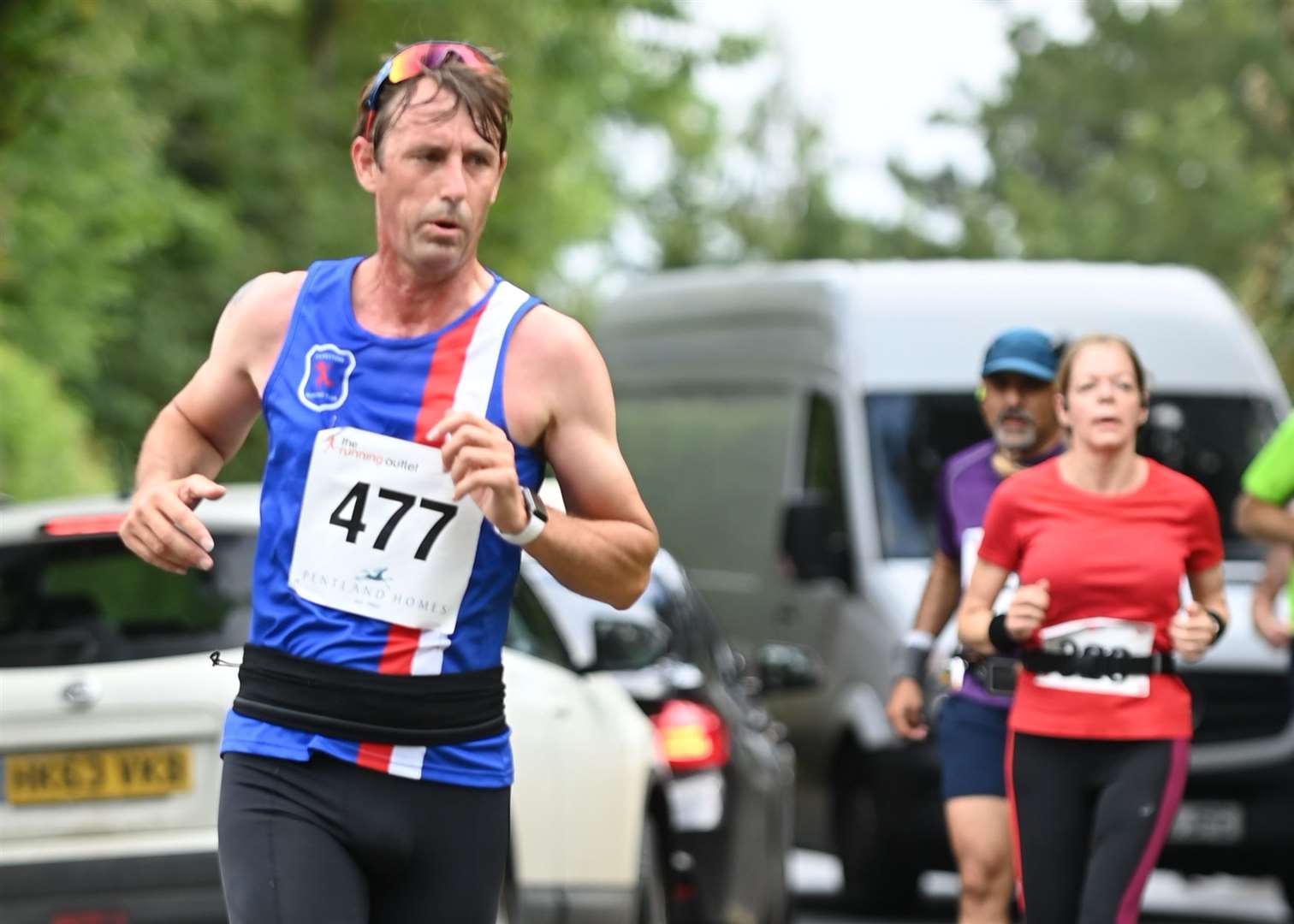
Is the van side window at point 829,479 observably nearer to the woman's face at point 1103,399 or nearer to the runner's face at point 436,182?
the woman's face at point 1103,399

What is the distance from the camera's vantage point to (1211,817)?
40.2 ft

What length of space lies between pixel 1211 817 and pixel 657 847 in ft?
11.1

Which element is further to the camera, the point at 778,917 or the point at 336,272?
the point at 778,917

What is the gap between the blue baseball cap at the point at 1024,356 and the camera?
7988 mm

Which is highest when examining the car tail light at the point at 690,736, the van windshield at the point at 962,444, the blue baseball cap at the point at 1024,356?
the van windshield at the point at 962,444

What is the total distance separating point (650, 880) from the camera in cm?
932

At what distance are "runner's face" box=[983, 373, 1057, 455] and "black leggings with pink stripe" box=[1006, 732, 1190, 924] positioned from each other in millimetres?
1248

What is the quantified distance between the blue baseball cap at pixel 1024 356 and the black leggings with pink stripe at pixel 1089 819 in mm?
1301

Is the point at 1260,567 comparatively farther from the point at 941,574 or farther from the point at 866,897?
the point at 941,574

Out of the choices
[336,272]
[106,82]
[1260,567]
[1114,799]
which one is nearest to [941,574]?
[1114,799]

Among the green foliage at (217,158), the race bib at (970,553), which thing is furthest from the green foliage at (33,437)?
the race bib at (970,553)

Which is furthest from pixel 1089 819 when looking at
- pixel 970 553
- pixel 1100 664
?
pixel 970 553

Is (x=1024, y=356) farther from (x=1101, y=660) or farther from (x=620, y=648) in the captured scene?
(x=620, y=648)

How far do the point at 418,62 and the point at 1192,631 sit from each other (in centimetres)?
267
